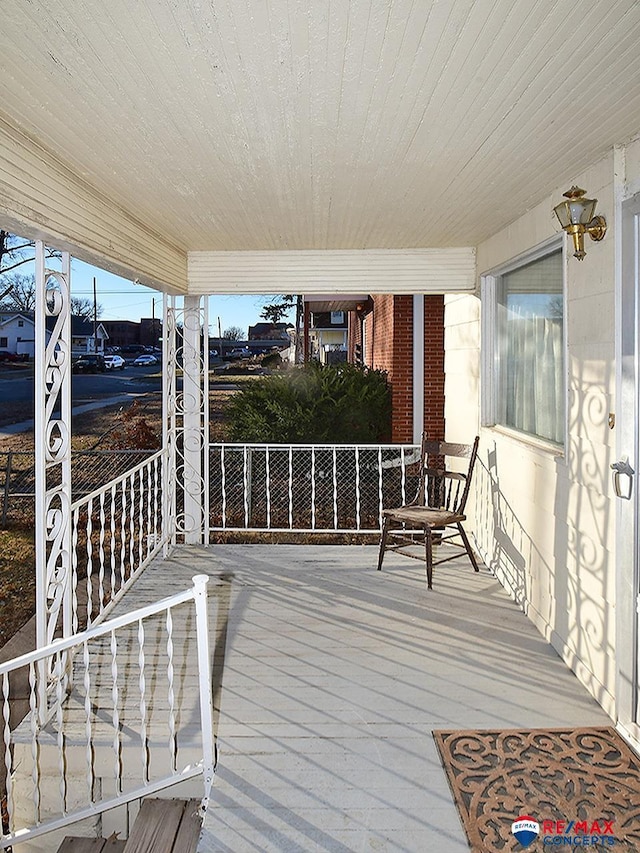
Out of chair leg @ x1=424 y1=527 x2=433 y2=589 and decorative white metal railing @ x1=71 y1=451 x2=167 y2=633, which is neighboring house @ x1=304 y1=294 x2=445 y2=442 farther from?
chair leg @ x1=424 y1=527 x2=433 y2=589

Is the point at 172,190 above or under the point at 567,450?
above

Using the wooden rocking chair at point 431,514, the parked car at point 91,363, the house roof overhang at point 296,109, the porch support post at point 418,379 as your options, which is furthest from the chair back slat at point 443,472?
the parked car at point 91,363

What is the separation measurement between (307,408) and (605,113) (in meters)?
6.37

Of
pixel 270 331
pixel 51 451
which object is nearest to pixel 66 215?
pixel 51 451

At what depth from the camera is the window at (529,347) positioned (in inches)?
155

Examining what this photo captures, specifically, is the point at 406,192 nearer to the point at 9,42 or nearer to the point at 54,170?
the point at 54,170

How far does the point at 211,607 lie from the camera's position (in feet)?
14.7

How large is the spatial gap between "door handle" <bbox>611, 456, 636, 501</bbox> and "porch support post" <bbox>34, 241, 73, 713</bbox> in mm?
2332

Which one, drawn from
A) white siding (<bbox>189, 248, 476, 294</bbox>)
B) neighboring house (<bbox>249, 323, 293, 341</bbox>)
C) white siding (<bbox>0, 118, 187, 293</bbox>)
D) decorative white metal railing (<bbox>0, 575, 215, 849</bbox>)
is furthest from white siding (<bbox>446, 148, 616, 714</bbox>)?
neighboring house (<bbox>249, 323, 293, 341</bbox>)

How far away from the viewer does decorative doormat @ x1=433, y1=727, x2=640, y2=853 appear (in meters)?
2.28

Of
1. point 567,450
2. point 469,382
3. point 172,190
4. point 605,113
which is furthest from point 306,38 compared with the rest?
point 469,382

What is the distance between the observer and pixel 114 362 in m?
8.83

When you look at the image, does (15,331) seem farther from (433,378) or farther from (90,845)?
(90,845)

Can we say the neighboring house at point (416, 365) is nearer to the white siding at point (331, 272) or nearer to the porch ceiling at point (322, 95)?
the white siding at point (331, 272)
